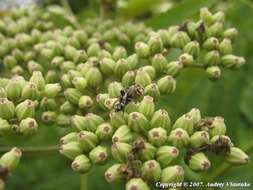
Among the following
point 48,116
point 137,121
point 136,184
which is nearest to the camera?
point 136,184

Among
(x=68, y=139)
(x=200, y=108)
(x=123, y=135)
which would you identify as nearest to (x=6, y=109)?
(x=68, y=139)

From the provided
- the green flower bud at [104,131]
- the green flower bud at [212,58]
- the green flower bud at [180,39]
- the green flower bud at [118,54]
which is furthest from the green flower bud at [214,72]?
the green flower bud at [104,131]

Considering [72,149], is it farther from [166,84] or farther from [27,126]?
[166,84]

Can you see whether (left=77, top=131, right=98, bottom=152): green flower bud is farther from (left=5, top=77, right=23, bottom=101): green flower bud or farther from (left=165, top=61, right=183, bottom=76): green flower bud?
(left=165, top=61, right=183, bottom=76): green flower bud

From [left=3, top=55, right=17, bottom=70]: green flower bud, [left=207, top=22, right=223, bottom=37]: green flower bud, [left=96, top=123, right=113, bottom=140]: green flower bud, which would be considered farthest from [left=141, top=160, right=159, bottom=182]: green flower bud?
[left=3, top=55, right=17, bottom=70]: green flower bud

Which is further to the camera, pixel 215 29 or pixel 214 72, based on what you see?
pixel 215 29

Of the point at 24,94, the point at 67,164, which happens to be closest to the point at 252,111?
the point at 67,164
